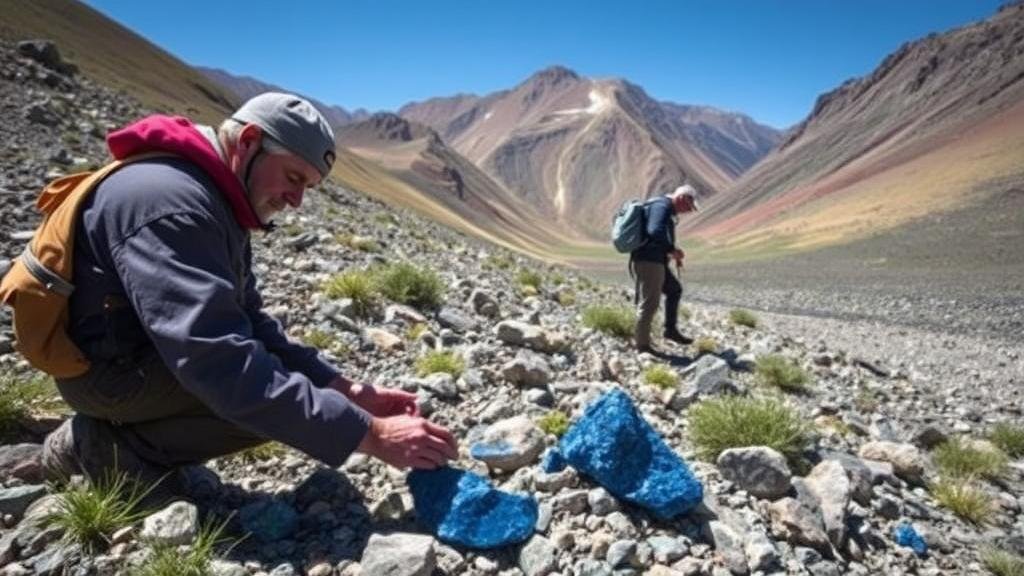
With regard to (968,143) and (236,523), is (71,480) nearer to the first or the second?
(236,523)

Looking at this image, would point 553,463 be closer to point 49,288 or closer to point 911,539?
point 911,539

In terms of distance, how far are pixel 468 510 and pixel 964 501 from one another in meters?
4.16

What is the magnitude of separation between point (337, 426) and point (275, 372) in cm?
39

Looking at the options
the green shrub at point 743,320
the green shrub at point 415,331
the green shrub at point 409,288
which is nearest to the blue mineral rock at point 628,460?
the green shrub at point 415,331

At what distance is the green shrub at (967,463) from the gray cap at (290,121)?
20.7 ft

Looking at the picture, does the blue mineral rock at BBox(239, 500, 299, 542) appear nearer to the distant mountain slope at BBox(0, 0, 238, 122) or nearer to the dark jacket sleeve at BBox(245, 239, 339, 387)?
the dark jacket sleeve at BBox(245, 239, 339, 387)

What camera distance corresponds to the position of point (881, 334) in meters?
22.1

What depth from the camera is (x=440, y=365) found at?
6.00 metres

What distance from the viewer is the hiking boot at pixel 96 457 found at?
3406mm

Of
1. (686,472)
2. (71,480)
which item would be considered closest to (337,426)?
(71,480)

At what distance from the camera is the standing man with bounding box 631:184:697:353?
9.30 meters

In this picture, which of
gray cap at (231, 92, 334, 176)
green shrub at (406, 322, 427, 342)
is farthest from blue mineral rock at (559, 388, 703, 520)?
green shrub at (406, 322, 427, 342)

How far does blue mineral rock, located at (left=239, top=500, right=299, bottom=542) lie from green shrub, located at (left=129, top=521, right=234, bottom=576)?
1.24ft

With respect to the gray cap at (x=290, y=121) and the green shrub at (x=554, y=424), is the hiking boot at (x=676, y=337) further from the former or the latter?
the gray cap at (x=290, y=121)
